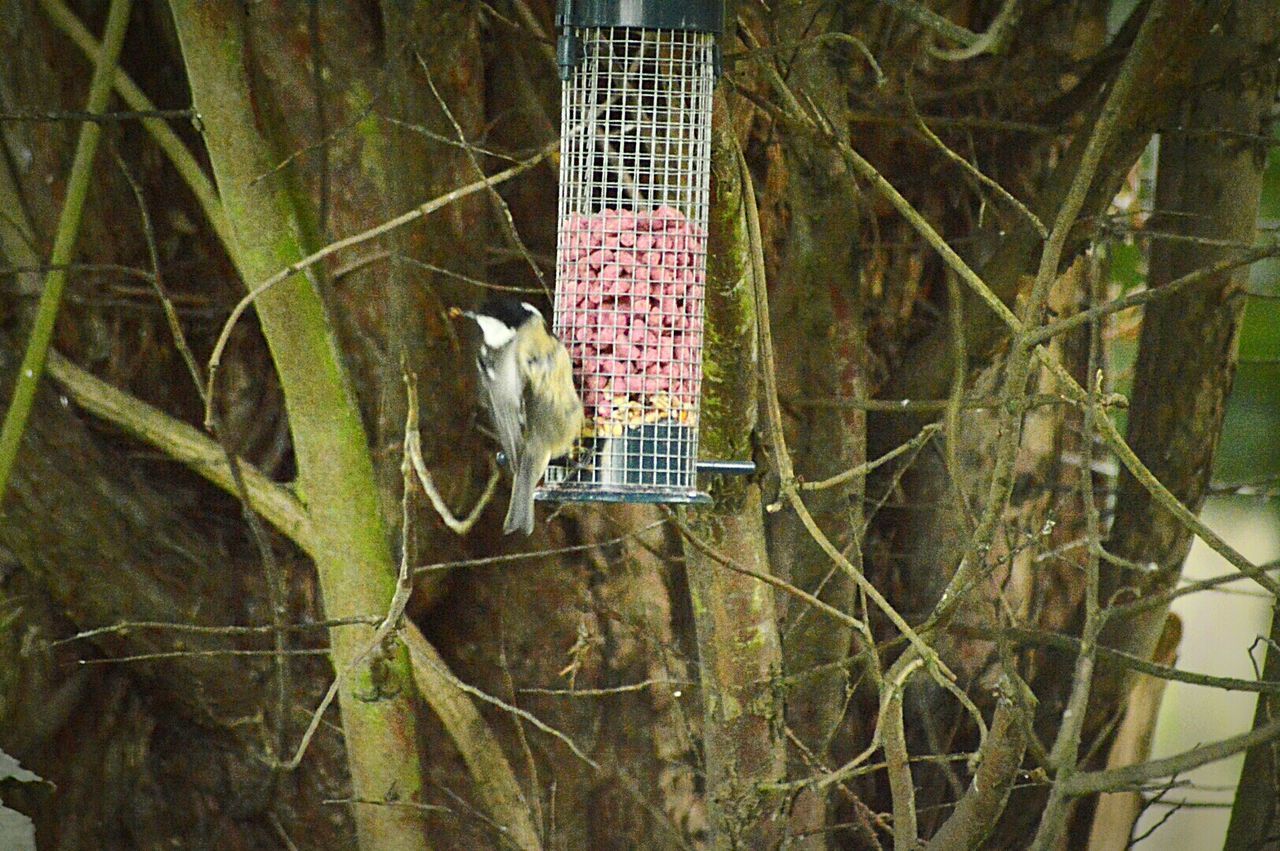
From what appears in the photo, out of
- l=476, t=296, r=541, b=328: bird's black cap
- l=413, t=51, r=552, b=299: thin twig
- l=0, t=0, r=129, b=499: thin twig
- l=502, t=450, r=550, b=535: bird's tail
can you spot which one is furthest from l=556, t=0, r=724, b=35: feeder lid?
l=0, t=0, r=129, b=499: thin twig

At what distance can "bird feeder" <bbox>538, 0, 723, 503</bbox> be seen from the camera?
2.33 metres

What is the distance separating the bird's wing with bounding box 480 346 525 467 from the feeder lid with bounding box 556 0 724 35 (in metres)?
0.53

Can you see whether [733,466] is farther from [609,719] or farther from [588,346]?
[609,719]

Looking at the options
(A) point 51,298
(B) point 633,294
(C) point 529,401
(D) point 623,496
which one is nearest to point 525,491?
(C) point 529,401

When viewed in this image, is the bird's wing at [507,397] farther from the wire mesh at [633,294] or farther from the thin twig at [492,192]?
the thin twig at [492,192]

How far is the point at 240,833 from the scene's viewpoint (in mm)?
3508

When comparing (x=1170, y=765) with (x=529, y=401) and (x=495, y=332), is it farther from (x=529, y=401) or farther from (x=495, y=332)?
(x=495, y=332)

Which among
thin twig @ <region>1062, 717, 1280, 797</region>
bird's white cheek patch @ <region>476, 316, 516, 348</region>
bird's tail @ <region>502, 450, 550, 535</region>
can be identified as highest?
bird's white cheek patch @ <region>476, 316, 516, 348</region>

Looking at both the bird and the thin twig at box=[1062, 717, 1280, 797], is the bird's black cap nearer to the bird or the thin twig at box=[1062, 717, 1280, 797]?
the bird

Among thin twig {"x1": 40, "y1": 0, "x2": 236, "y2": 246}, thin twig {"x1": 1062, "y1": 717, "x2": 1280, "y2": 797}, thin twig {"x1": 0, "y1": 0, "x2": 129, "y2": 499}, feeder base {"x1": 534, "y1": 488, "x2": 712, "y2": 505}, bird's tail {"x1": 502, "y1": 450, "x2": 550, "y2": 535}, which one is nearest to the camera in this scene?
thin twig {"x1": 1062, "y1": 717, "x2": 1280, "y2": 797}

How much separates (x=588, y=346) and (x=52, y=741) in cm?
192

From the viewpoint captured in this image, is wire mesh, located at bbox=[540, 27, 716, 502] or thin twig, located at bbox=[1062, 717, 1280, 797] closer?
thin twig, located at bbox=[1062, 717, 1280, 797]

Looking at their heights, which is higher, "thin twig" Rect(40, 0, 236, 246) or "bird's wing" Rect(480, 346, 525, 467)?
"thin twig" Rect(40, 0, 236, 246)

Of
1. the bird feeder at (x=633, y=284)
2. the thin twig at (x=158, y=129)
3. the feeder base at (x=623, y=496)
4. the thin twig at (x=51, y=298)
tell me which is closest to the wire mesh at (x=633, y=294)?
the bird feeder at (x=633, y=284)
